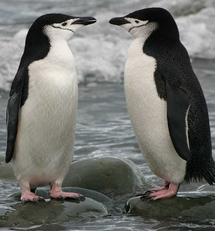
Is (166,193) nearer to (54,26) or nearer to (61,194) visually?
(61,194)

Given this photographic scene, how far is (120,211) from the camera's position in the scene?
456 cm

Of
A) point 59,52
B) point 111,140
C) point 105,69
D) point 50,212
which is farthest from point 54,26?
point 105,69

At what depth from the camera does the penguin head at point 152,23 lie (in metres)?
4.44

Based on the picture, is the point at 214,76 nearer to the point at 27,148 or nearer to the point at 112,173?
the point at 112,173

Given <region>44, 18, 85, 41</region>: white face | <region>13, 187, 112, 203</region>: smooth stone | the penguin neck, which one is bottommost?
<region>13, 187, 112, 203</region>: smooth stone

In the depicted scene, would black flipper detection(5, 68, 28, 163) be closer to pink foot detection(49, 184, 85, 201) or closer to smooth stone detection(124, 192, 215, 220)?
pink foot detection(49, 184, 85, 201)

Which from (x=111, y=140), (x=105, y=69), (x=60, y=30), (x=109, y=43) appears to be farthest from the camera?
(x=109, y=43)

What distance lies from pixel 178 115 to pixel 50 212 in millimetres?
1183

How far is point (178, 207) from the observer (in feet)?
14.2

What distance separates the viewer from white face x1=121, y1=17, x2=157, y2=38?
446 cm

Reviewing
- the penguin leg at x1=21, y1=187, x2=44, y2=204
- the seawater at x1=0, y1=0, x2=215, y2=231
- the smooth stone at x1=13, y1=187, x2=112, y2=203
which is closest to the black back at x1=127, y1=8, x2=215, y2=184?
the seawater at x1=0, y1=0, x2=215, y2=231

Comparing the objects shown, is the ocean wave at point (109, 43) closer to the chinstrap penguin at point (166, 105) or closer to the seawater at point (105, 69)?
the seawater at point (105, 69)

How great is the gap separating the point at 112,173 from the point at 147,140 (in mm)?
893

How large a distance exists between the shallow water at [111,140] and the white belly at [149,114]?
367 millimetres
